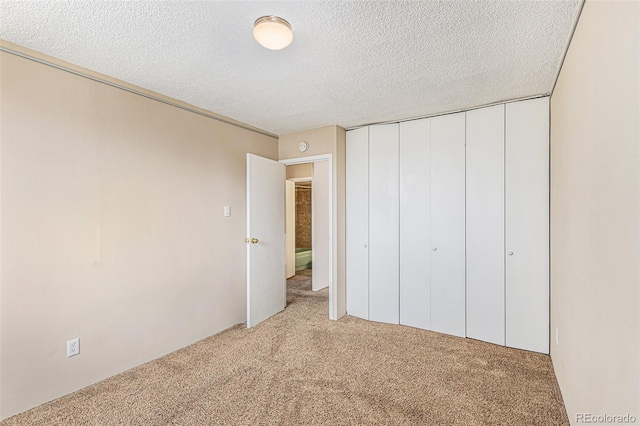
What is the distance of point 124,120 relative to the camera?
2.41m

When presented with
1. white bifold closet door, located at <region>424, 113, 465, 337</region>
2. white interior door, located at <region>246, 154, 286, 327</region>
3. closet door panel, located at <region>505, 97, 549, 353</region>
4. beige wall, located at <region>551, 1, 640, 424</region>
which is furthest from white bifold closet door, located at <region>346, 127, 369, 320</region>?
beige wall, located at <region>551, 1, 640, 424</region>

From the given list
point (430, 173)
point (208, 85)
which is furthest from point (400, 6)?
point (430, 173)

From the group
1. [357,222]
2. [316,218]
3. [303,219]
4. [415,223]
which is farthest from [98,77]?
[303,219]

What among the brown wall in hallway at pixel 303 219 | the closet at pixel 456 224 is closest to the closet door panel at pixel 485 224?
the closet at pixel 456 224

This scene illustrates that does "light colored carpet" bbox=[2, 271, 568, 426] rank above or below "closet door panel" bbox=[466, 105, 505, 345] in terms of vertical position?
below

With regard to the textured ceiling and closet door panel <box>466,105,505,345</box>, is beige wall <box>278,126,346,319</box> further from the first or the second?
closet door panel <box>466,105,505,345</box>

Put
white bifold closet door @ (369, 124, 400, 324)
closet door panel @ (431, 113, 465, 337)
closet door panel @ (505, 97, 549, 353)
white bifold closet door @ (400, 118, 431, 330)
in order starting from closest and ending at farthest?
closet door panel @ (505, 97, 549, 353) < closet door panel @ (431, 113, 465, 337) < white bifold closet door @ (400, 118, 431, 330) < white bifold closet door @ (369, 124, 400, 324)

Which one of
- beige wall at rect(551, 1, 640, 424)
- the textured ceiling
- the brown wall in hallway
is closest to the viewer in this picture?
beige wall at rect(551, 1, 640, 424)

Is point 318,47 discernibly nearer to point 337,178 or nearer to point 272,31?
point 272,31

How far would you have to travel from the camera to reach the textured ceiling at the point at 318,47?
156 centimetres

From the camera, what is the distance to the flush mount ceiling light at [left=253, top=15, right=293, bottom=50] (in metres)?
Result: 1.59

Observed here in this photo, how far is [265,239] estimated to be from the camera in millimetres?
3545

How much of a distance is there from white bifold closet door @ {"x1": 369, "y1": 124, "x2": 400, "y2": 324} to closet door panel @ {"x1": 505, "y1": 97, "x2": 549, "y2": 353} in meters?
1.09

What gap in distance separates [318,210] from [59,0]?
3680mm
